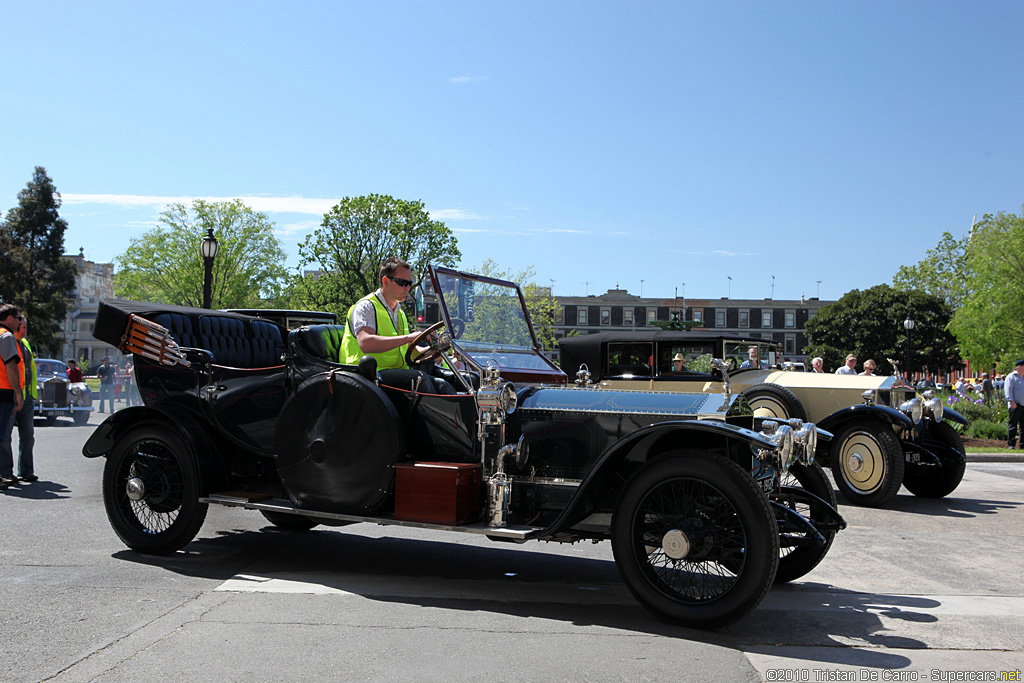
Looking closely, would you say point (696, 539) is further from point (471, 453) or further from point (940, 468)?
point (940, 468)

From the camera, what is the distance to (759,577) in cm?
411

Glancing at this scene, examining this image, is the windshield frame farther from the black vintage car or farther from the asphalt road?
the asphalt road

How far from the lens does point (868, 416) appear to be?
916 centimetres

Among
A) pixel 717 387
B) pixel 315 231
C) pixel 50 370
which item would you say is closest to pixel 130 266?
pixel 315 231

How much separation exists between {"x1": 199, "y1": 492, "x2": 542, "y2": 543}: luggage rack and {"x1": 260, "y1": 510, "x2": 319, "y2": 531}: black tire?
3.74 feet

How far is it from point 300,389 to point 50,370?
67.4 feet

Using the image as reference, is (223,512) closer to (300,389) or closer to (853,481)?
(300,389)

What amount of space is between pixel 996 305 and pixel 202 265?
4537 centimetres

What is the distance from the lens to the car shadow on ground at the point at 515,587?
4285 millimetres

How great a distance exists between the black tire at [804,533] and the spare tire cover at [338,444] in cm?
236

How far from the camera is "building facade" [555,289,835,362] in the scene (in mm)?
106312

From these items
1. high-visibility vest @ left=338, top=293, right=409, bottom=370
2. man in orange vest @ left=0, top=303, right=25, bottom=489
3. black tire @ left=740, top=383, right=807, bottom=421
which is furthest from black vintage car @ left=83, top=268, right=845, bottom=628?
black tire @ left=740, top=383, right=807, bottom=421

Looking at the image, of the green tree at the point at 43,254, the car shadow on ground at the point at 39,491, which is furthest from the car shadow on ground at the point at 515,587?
the green tree at the point at 43,254

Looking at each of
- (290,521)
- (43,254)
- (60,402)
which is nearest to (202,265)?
(43,254)
